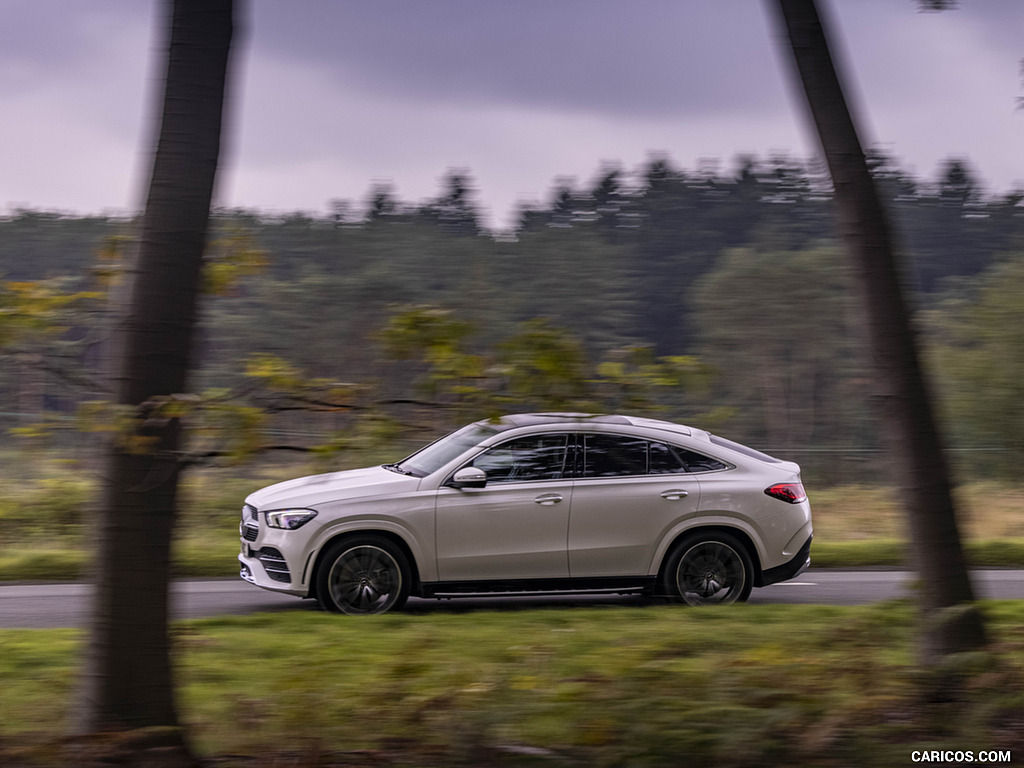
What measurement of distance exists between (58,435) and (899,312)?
4.33 meters

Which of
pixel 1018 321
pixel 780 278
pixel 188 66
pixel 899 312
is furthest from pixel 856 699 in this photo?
pixel 780 278

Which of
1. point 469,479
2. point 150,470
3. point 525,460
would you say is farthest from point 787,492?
point 150,470

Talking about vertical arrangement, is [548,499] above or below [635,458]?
below

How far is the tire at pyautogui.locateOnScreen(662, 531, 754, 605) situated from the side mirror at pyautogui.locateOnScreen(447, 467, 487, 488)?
1748 mm

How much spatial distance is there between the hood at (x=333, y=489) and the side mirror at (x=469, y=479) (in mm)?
324

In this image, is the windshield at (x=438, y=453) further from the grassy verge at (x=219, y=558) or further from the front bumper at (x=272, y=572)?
the grassy verge at (x=219, y=558)

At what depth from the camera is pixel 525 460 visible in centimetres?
891

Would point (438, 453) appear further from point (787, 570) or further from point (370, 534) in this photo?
point (787, 570)

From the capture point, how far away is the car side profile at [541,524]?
8602 millimetres

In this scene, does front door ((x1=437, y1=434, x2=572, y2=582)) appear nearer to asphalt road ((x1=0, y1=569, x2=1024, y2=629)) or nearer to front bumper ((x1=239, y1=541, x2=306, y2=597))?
asphalt road ((x1=0, y1=569, x2=1024, y2=629))

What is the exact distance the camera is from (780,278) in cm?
3269

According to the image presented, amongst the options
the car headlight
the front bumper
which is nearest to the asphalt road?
the front bumper

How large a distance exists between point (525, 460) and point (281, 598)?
9.77 ft

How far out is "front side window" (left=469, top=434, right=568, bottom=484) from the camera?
887 centimetres
